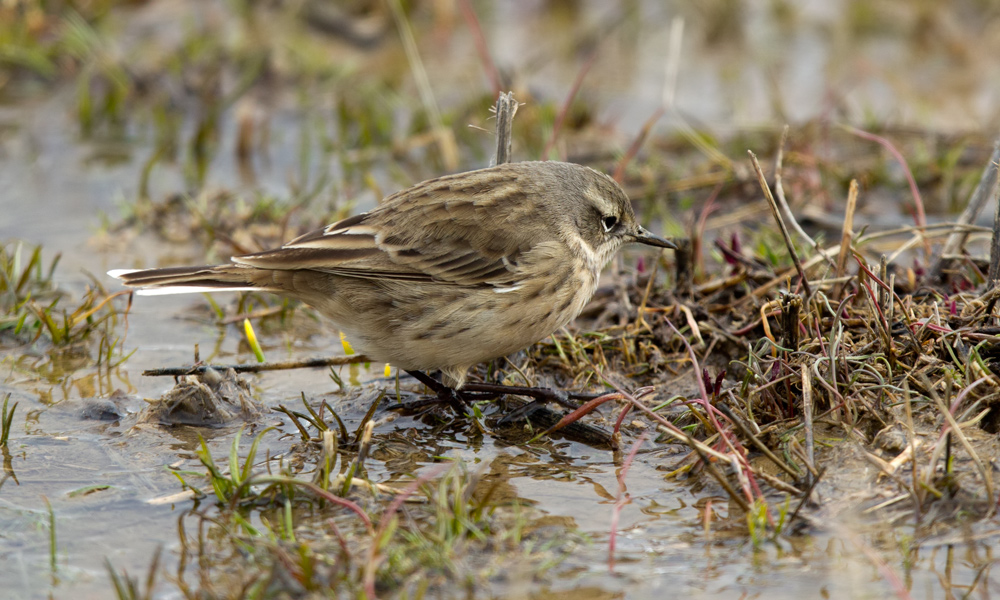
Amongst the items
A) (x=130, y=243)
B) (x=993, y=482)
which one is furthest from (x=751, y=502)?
(x=130, y=243)

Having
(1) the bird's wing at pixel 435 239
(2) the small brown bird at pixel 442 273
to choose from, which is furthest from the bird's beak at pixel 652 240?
(1) the bird's wing at pixel 435 239

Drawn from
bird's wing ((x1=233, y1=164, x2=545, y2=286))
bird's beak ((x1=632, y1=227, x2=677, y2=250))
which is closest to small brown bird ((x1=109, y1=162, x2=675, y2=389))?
bird's wing ((x1=233, y1=164, x2=545, y2=286))

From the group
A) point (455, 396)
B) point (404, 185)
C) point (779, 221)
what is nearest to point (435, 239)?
point (455, 396)

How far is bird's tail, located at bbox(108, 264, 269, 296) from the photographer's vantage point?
5656 millimetres

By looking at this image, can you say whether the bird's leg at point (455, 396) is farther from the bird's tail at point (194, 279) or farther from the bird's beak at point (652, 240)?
the bird's beak at point (652, 240)

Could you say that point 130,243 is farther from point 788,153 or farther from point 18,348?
point 788,153

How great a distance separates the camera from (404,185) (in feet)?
29.9

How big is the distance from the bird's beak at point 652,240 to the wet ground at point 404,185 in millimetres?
920

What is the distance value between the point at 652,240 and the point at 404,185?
11.2 ft

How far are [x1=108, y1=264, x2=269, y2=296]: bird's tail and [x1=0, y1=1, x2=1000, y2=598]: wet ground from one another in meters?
0.67

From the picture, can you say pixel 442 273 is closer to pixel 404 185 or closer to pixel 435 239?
→ pixel 435 239

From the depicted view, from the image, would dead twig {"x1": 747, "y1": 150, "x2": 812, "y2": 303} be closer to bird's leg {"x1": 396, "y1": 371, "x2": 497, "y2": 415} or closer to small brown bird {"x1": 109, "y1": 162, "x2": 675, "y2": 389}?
small brown bird {"x1": 109, "y1": 162, "x2": 675, "y2": 389}

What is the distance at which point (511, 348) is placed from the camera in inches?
218

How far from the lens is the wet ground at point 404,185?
13.4 feet
